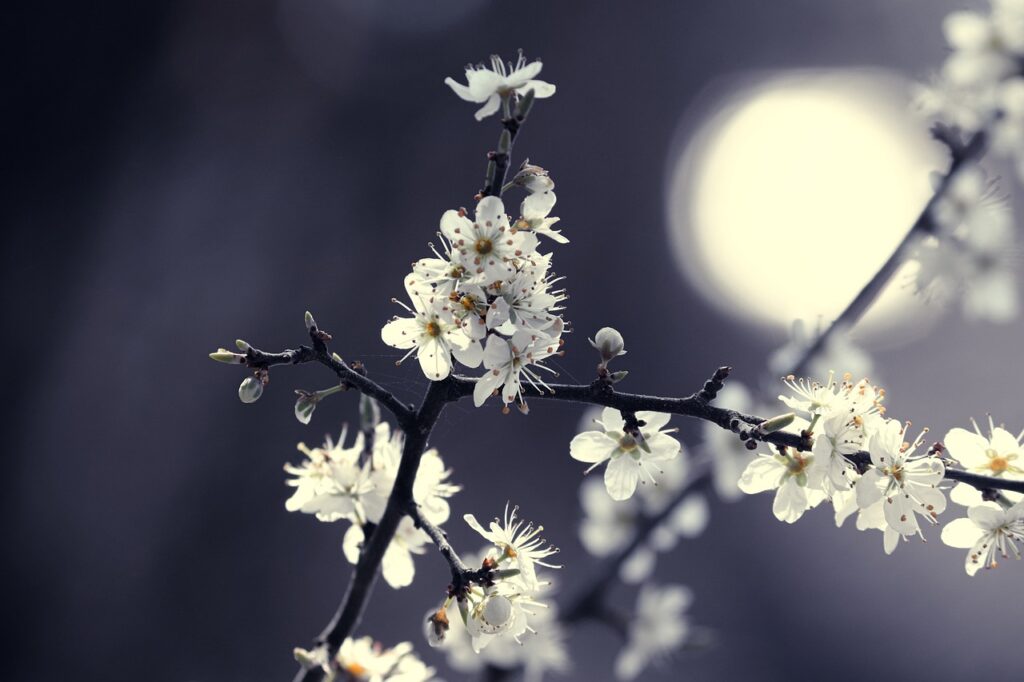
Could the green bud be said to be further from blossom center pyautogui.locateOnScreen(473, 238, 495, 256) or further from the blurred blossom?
the blurred blossom

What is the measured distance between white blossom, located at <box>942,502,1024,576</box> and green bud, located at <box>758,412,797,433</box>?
26 centimetres

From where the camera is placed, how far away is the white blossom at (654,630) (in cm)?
186

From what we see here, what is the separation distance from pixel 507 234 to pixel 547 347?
0.40 feet

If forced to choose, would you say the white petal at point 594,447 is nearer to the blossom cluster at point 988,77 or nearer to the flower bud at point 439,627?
the flower bud at point 439,627

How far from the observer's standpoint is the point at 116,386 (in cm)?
354

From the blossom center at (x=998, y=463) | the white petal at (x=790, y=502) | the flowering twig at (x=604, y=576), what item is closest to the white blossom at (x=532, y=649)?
the flowering twig at (x=604, y=576)

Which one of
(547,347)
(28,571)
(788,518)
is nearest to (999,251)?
(788,518)

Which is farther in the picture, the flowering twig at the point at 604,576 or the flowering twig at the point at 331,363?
the flowering twig at the point at 604,576

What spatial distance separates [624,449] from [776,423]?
0.20 meters

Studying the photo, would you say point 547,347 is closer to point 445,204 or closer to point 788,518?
point 788,518

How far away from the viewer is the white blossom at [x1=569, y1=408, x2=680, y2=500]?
0.85m

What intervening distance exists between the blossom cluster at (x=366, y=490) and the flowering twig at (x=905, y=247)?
25.2 inches

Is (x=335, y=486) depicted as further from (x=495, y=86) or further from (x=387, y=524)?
(x=495, y=86)

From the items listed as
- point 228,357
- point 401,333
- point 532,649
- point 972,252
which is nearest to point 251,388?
point 228,357
